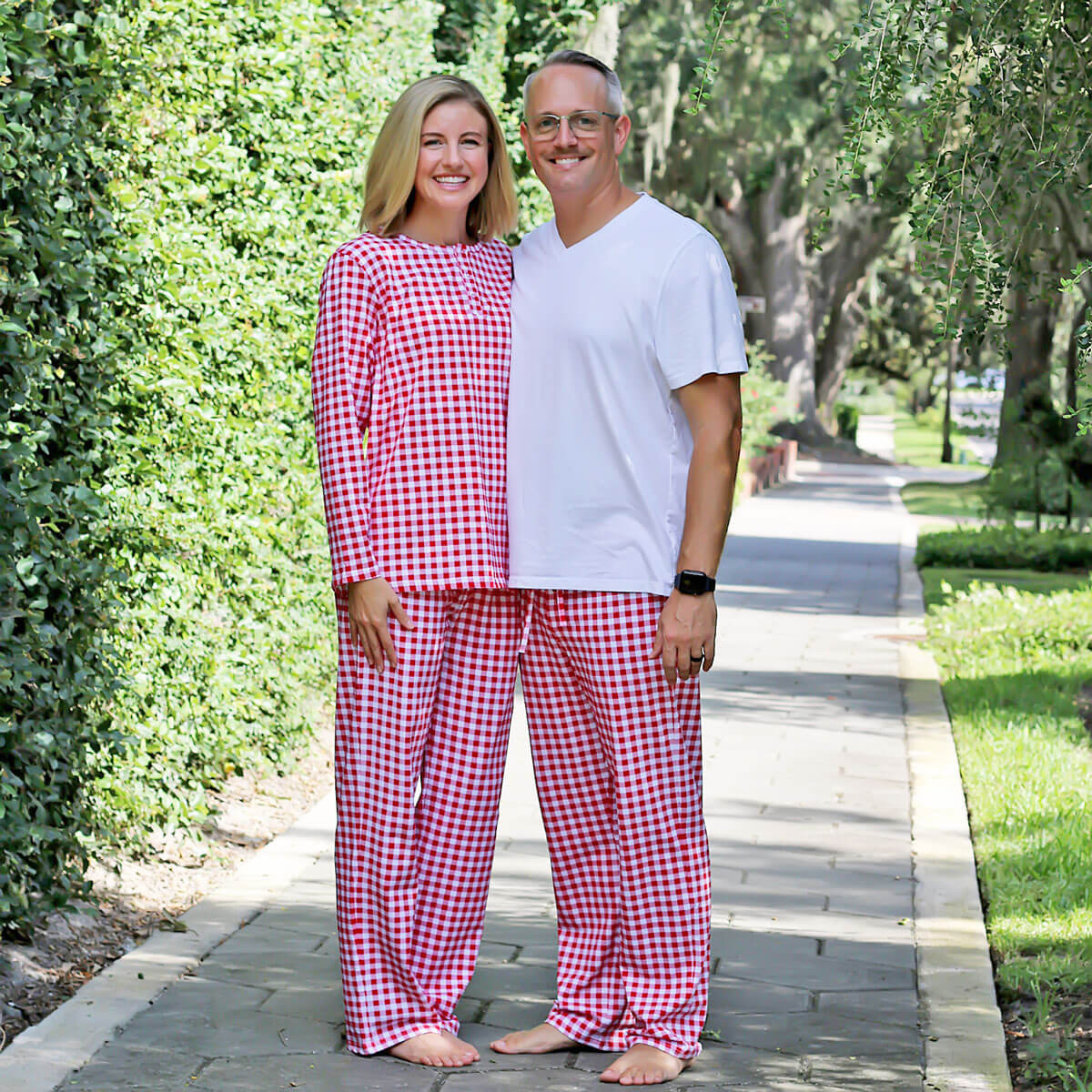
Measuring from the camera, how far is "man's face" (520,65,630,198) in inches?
143

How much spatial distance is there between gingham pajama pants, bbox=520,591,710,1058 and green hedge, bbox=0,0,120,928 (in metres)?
1.16

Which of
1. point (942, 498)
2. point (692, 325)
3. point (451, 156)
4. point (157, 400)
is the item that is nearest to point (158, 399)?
point (157, 400)

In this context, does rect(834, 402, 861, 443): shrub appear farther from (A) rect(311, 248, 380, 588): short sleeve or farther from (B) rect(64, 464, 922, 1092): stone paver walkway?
(A) rect(311, 248, 380, 588): short sleeve

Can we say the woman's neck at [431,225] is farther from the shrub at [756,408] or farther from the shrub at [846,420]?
the shrub at [846,420]

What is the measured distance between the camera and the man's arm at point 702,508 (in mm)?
3609

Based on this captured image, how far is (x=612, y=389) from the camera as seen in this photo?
3625mm

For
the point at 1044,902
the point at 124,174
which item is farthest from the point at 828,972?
the point at 124,174

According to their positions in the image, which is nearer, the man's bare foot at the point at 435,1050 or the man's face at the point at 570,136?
the man's face at the point at 570,136

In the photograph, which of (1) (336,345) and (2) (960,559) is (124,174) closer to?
A: (1) (336,345)

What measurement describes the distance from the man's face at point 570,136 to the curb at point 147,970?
2200 millimetres

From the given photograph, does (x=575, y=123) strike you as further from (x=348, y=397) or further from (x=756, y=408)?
(x=756, y=408)

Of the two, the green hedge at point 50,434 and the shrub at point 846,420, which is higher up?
the green hedge at point 50,434

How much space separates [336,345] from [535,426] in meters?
0.47

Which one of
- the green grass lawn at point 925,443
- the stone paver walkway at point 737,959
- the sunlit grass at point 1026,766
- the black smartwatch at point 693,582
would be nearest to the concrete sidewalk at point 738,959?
the stone paver walkway at point 737,959
